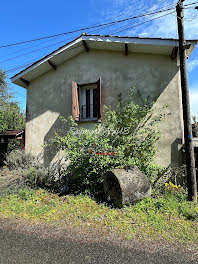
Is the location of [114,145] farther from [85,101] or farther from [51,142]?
[51,142]

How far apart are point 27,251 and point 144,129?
16.2 ft

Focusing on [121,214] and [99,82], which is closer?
[121,214]

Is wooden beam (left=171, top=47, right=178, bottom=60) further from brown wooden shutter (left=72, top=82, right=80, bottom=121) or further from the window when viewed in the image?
brown wooden shutter (left=72, top=82, right=80, bottom=121)

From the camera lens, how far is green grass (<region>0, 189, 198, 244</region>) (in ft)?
10.3

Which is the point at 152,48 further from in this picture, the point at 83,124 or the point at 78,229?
the point at 78,229

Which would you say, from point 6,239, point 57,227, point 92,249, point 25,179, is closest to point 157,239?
point 92,249

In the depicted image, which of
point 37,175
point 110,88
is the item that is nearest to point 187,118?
point 110,88

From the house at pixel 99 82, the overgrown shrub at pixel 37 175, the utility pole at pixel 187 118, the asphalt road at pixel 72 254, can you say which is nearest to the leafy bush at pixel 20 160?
the overgrown shrub at pixel 37 175

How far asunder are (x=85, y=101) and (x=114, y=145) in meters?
2.96

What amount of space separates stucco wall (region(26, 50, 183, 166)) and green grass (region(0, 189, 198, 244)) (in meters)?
2.11

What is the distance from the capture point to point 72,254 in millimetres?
2551

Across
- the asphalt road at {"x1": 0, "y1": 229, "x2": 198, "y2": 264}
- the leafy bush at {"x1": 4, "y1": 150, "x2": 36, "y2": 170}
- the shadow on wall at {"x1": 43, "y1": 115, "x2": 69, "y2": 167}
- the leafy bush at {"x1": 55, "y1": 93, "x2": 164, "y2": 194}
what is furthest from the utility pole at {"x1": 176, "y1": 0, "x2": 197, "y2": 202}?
the leafy bush at {"x1": 4, "y1": 150, "x2": 36, "y2": 170}

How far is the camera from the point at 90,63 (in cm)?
727

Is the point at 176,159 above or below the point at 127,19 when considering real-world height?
below
